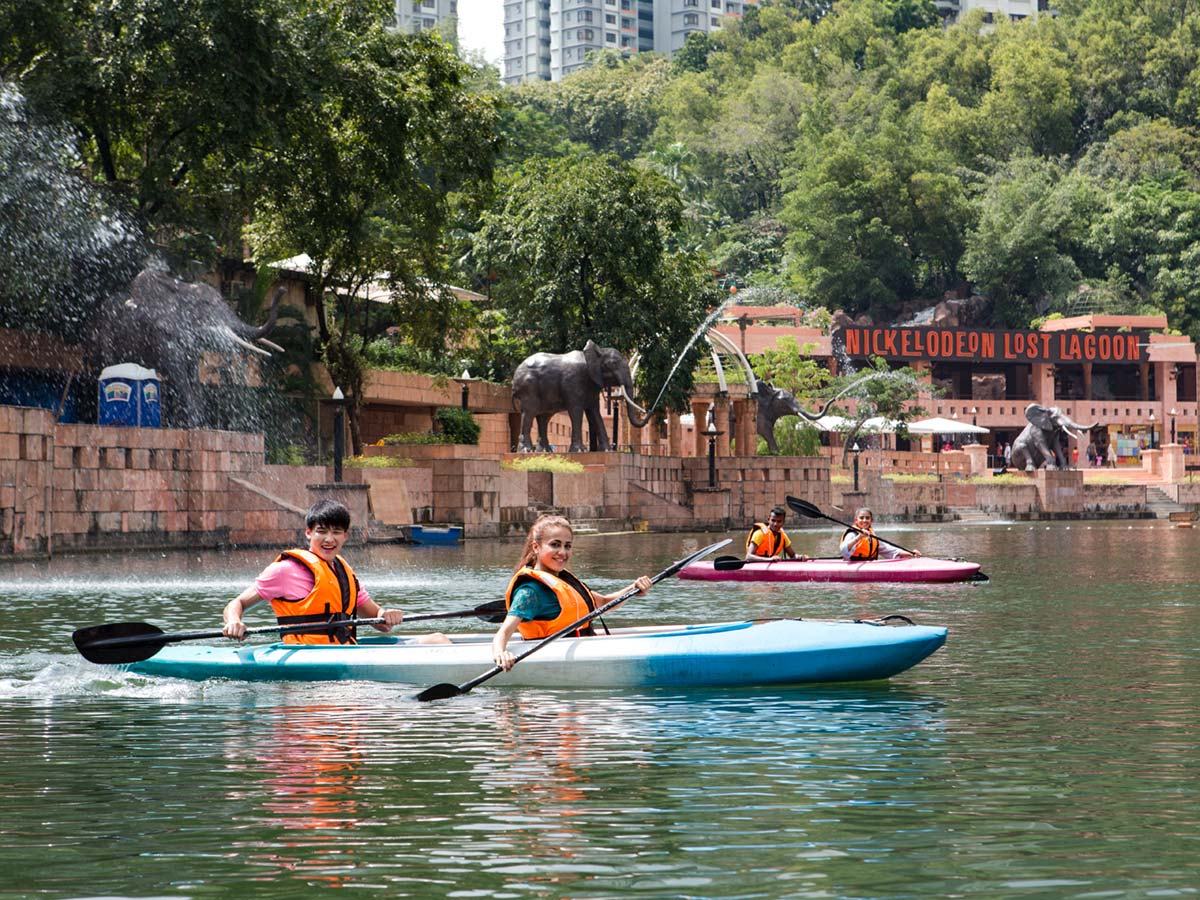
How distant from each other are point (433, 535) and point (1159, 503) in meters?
44.1

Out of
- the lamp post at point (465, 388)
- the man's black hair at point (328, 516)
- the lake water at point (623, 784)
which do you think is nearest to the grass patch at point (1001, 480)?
the lamp post at point (465, 388)

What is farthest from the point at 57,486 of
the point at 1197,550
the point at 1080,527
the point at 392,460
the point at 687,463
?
the point at 1080,527

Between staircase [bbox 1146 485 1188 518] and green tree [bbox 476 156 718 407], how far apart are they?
2711 cm

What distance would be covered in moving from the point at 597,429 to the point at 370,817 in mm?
40164

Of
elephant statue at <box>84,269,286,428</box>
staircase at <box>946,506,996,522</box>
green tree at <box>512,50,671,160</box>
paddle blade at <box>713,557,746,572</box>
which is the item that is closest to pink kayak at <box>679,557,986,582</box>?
paddle blade at <box>713,557,746,572</box>

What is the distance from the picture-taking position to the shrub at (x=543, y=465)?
142 ft

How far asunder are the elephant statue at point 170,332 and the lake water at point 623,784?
1876 centimetres

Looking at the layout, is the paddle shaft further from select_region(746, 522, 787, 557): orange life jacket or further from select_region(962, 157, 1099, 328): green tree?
select_region(962, 157, 1099, 328): green tree

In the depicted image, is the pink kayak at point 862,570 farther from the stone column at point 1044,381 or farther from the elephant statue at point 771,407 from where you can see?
the stone column at point 1044,381

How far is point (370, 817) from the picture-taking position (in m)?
7.50

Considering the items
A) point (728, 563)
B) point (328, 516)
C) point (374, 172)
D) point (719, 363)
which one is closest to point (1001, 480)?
point (719, 363)

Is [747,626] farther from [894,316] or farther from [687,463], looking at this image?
[894,316]

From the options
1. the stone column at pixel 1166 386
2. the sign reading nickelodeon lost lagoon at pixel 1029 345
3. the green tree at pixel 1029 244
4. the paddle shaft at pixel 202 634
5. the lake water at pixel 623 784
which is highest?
the green tree at pixel 1029 244

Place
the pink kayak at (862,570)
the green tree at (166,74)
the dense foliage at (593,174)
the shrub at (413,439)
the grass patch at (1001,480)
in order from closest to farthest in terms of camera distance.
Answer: the pink kayak at (862,570) → the green tree at (166,74) → the dense foliage at (593,174) → the shrub at (413,439) → the grass patch at (1001,480)
